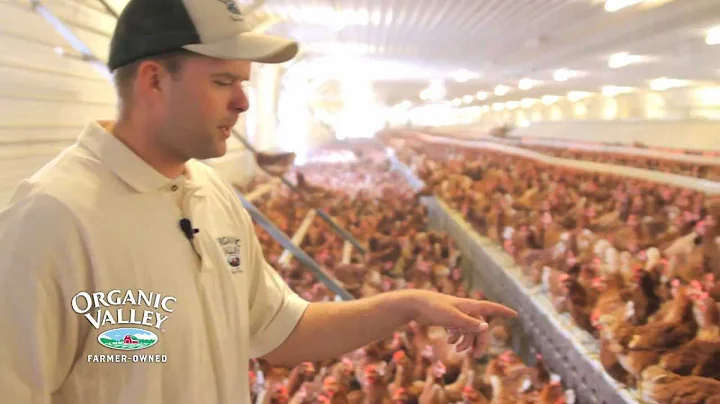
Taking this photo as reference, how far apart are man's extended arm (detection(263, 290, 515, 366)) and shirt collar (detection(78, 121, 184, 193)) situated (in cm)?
50

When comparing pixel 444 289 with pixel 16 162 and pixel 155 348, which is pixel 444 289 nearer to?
pixel 16 162

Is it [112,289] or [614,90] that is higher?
[614,90]

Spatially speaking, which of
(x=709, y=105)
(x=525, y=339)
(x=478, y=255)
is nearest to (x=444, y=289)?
(x=478, y=255)

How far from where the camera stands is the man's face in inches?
35.9

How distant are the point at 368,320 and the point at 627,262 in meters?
1.69

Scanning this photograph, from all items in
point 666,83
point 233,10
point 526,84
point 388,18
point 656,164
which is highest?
point 388,18

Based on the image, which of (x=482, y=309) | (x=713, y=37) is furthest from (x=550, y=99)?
(x=482, y=309)

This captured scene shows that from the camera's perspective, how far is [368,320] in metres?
1.28

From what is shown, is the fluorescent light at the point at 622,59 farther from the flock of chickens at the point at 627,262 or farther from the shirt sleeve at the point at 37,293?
the shirt sleeve at the point at 37,293

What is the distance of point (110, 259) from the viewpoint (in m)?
0.84

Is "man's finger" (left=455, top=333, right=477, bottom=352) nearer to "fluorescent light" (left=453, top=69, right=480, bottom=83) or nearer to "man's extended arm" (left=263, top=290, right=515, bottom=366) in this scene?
"man's extended arm" (left=263, top=290, right=515, bottom=366)

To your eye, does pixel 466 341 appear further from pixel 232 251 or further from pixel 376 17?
pixel 376 17

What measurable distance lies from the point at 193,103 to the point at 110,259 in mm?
256

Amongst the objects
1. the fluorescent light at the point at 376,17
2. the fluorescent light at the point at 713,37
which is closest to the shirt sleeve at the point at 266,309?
the fluorescent light at the point at 376,17
